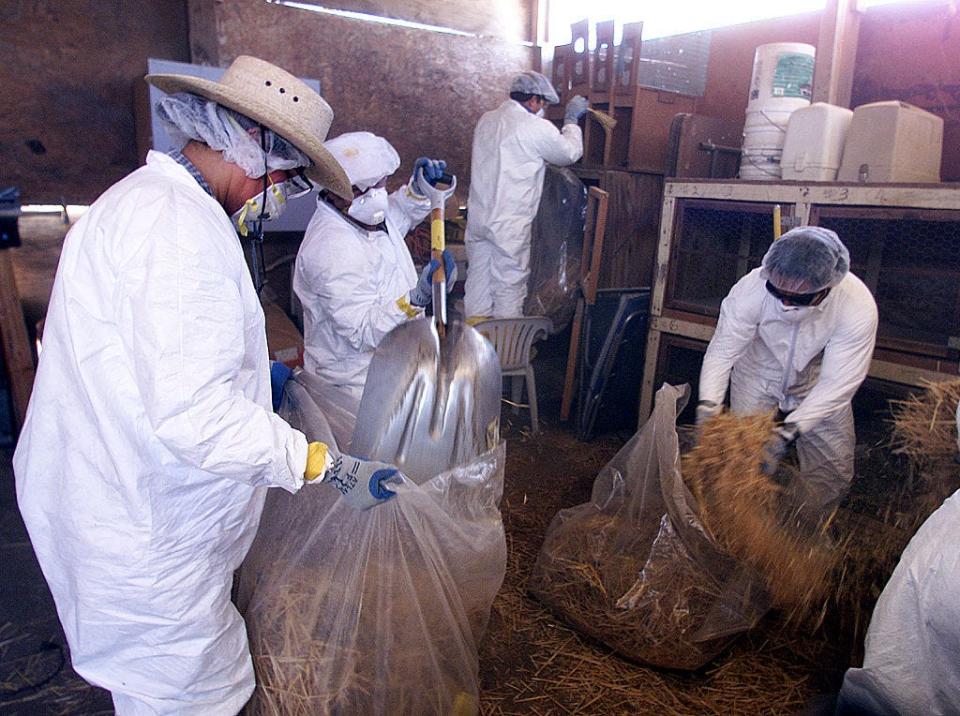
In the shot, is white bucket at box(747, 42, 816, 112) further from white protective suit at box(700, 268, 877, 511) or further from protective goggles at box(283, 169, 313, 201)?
protective goggles at box(283, 169, 313, 201)

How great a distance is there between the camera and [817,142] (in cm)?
301

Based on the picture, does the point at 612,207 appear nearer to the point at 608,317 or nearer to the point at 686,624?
the point at 608,317

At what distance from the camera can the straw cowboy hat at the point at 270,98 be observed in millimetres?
1309

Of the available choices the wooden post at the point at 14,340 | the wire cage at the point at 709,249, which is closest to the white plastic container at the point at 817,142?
the wire cage at the point at 709,249

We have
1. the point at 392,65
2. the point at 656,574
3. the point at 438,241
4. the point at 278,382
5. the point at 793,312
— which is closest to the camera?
the point at 438,241

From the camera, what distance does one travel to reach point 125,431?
125cm

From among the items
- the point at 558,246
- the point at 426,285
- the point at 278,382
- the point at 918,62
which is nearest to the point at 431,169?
the point at 426,285

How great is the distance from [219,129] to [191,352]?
0.44 metres

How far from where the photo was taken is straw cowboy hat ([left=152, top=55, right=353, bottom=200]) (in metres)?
1.31

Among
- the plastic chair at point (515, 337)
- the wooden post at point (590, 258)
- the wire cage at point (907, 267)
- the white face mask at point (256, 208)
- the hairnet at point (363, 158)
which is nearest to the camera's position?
the white face mask at point (256, 208)

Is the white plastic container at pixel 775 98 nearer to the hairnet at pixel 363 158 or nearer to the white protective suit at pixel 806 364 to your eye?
the white protective suit at pixel 806 364

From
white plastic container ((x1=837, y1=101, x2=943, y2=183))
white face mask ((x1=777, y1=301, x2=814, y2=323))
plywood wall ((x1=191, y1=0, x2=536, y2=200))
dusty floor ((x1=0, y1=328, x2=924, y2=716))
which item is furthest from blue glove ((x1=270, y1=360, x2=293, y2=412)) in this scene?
plywood wall ((x1=191, y1=0, x2=536, y2=200))

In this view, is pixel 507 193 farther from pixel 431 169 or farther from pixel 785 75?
pixel 785 75

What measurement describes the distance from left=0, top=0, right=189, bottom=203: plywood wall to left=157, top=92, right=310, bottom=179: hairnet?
113 inches
